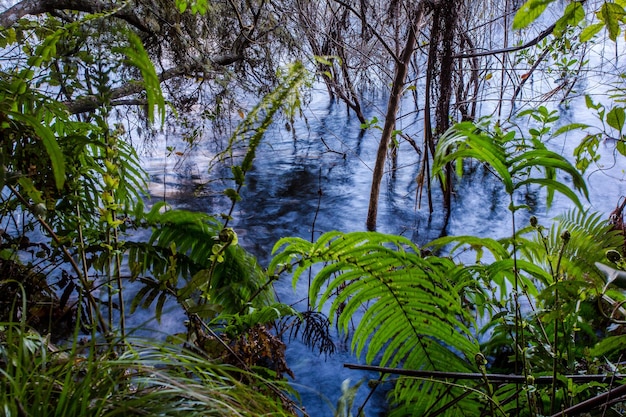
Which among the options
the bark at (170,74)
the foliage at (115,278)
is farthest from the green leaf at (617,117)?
the bark at (170,74)

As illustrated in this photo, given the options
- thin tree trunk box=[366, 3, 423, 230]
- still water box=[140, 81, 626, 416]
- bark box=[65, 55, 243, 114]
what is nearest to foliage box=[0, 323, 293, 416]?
still water box=[140, 81, 626, 416]

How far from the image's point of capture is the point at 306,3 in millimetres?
3785

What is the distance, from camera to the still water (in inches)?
152

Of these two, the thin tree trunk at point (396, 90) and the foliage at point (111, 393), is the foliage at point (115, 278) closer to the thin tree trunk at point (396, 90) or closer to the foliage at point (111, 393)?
the foliage at point (111, 393)

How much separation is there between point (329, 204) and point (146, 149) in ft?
5.90

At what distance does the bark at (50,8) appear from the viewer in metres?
2.53

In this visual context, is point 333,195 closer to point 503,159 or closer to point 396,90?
point 396,90

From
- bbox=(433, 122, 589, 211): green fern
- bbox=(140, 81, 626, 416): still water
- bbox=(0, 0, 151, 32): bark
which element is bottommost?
bbox=(140, 81, 626, 416): still water

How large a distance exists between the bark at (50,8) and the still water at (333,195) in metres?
1.17

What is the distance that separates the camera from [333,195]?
14.8 ft

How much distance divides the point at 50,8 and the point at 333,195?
99.5 inches

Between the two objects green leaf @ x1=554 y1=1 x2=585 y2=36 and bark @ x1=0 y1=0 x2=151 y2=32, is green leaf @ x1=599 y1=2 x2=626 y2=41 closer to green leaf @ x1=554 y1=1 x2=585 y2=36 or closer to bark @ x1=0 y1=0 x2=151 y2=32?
green leaf @ x1=554 y1=1 x2=585 y2=36

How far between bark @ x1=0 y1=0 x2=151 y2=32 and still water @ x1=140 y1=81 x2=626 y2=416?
3.83 feet

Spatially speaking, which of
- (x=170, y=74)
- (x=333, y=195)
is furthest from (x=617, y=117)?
(x=333, y=195)
